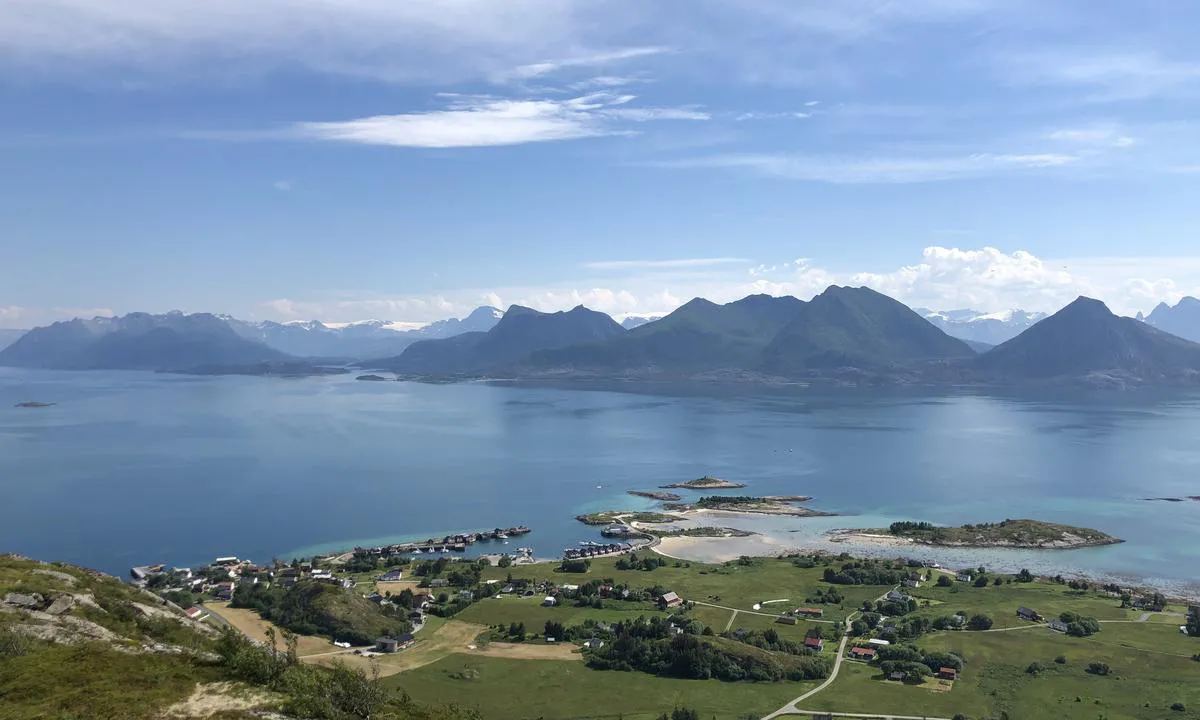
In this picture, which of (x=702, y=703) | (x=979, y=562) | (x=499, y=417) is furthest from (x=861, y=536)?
(x=499, y=417)

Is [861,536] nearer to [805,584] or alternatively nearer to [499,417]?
[805,584]

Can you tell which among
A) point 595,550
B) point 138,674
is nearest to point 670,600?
point 595,550

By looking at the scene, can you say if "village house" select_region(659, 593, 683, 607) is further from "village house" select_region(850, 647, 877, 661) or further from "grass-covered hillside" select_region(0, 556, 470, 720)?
"grass-covered hillside" select_region(0, 556, 470, 720)

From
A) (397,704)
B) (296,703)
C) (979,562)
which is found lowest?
(979,562)

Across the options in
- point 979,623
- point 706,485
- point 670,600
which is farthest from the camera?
point 706,485

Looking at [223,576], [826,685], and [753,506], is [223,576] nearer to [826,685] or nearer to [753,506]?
[826,685]

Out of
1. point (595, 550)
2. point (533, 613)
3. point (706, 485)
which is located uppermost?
point (533, 613)
